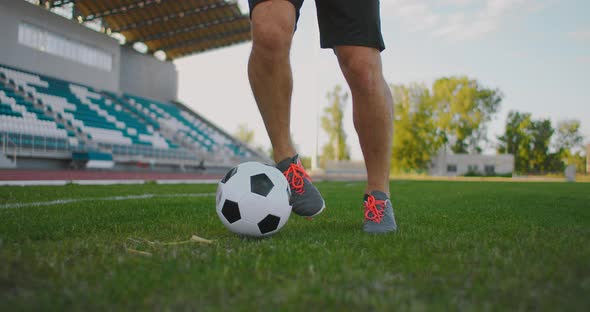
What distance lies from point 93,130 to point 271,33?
57.5 feet

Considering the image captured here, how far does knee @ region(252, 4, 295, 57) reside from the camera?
2092mm

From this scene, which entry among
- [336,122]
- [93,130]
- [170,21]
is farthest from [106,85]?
[336,122]

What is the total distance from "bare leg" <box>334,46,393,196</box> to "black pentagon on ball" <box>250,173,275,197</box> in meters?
0.61

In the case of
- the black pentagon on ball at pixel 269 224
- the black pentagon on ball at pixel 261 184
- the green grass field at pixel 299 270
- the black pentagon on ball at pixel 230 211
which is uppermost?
the black pentagon on ball at pixel 261 184

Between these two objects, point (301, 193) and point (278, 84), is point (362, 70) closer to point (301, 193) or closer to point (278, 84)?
point (278, 84)

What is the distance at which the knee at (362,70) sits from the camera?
2260 millimetres

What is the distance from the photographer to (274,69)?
222 centimetres

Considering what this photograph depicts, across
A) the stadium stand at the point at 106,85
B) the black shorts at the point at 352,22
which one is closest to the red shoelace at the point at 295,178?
the black shorts at the point at 352,22

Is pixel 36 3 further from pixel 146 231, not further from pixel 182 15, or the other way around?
pixel 146 231

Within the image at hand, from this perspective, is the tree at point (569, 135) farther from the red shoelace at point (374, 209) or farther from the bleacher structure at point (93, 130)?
the red shoelace at point (374, 209)

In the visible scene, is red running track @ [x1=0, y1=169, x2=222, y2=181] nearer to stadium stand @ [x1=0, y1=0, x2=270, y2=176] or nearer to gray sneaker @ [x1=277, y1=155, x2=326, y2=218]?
stadium stand @ [x1=0, y1=0, x2=270, y2=176]

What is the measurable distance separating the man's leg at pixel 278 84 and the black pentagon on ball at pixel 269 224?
0.91 ft

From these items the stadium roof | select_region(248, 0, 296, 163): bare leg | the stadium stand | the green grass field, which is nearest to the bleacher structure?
the stadium stand

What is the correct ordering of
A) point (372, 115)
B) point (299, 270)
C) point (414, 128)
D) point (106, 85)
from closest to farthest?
point (299, 270)
point (372, 115)
point (106, 85)
point (414, 128)
